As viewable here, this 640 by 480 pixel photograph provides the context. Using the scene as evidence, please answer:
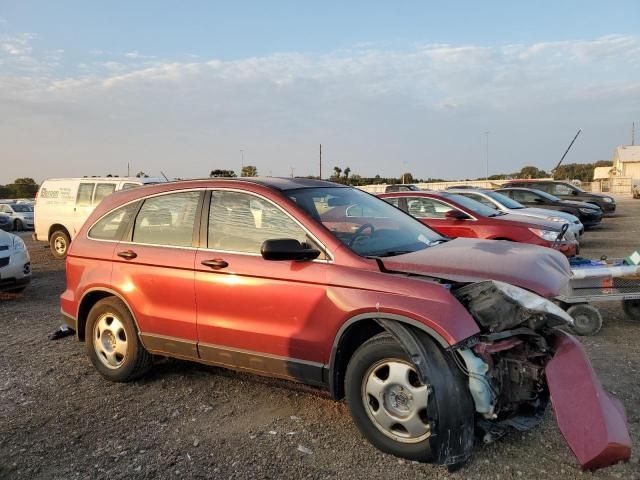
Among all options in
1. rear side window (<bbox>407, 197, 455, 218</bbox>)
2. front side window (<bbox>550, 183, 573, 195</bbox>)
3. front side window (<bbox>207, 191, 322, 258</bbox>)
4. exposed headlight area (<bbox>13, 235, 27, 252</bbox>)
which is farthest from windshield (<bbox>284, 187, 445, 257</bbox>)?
front side window (<bbox>550, 183, 573, 195</bbox>)

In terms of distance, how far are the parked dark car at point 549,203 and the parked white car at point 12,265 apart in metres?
13.5

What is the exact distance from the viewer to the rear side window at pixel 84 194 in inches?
524

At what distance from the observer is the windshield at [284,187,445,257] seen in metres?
3.95

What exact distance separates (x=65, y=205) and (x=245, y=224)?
11.1 m

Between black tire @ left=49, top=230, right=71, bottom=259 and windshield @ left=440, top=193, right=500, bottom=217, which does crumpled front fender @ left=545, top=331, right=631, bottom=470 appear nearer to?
windshield @ left=440, top=193, right=500, bottom=217

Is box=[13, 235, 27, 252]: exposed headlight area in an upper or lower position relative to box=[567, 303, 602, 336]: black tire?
upper

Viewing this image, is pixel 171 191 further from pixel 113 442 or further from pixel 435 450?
pixel 435 450

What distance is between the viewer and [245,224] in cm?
418

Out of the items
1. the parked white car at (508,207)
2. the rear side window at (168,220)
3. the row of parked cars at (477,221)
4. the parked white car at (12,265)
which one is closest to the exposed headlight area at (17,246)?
the parked white car at (12,265)

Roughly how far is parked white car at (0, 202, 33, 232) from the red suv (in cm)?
2521

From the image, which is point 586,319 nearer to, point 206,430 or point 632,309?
point 632,309

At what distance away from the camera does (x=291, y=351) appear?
3775mm

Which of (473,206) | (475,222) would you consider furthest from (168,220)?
(473,206)

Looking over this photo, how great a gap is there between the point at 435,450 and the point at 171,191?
118 inches
